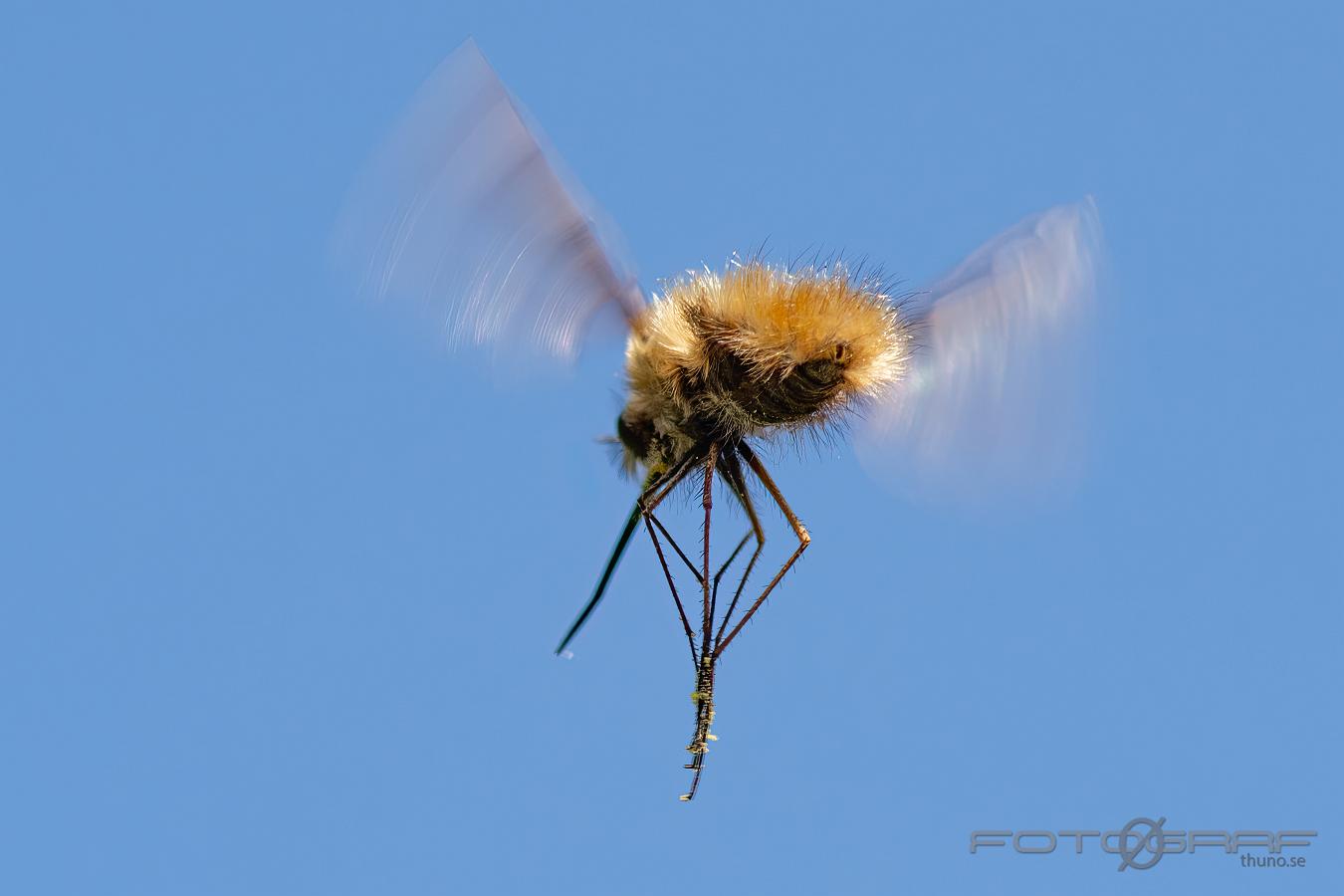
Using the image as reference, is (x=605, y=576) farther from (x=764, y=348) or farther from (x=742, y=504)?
(x=764, y=348)

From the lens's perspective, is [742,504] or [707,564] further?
[742,504]

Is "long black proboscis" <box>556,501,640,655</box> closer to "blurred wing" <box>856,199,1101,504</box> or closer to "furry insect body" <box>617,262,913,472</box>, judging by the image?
"furry insect body" <box>617,262,913,472</box>

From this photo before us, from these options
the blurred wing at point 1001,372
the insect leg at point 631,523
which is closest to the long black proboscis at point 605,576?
the insect leg at point 631,523

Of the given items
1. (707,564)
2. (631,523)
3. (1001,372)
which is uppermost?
(1001,372)

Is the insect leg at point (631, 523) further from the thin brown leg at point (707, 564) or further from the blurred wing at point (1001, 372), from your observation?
the blurred wing at point (1001, 372)

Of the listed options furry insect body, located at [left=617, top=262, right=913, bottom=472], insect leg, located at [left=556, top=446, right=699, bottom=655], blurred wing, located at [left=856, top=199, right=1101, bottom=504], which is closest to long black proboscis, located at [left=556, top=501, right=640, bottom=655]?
insect leg, located at [left=556, top=446, right=699, bottom=655]

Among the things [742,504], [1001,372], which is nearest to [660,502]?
[742,504]
